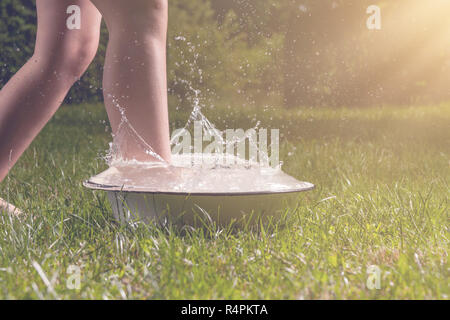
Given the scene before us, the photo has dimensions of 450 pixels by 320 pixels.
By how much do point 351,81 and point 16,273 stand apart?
27.3 feet

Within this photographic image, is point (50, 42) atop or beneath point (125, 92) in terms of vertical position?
atop

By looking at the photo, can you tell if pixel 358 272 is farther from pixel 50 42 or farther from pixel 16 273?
pixel 50 42

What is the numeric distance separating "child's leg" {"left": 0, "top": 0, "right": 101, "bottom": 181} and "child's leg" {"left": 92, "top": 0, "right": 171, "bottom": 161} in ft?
1.04

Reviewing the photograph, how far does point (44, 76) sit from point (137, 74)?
0.45 metres

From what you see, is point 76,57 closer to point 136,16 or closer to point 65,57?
point 65,57

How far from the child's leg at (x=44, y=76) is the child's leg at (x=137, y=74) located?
0.32 metres

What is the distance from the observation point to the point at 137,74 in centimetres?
170

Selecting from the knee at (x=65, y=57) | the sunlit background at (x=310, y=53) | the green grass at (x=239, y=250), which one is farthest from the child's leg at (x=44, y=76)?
the sunlit background at (x=310, y=53)

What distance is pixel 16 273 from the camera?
1314mm

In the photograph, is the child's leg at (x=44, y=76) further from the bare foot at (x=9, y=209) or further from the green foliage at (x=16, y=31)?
the green foliage at (x=16, y=31)

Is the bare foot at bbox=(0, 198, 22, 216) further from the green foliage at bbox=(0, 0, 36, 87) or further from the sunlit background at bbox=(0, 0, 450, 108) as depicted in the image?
the green foliage at bbox=(0, 0, 36, 87)
